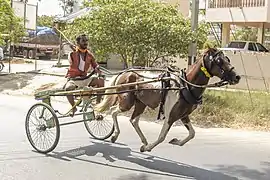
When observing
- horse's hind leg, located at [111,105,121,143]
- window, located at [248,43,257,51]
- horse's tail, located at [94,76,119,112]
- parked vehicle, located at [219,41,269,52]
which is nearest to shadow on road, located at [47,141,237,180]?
horse's hind leg, located at [111,105,121,143]

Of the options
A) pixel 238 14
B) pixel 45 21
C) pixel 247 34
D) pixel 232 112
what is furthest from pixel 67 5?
pixel 232 112

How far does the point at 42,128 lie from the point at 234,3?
64.6 ft

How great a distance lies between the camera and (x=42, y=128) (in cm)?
894

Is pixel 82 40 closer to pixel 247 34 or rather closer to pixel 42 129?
pixel 42 129

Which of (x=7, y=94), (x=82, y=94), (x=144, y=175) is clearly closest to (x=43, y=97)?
(x=82, y=94)

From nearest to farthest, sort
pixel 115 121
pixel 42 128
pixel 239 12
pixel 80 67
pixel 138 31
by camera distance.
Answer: pixel 42 128 < pixel 115 121 < pixel 80 67 < pixel 138 31 < pixel 239 12

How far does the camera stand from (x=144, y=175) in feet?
24.2

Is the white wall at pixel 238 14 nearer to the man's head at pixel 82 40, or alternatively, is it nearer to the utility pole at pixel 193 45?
the utility pole at pixel 193 45

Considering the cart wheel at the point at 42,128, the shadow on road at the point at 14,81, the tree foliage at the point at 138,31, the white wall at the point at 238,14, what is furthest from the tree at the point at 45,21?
the cart wheel at the point at 42,128

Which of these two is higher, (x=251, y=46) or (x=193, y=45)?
(x=251, y=46)

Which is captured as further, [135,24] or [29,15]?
[29,15]

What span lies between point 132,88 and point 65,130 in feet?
9.32

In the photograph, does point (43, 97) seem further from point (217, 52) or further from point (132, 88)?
point (217, 52)

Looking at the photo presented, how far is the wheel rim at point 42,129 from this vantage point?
Result: 879 centimetres
